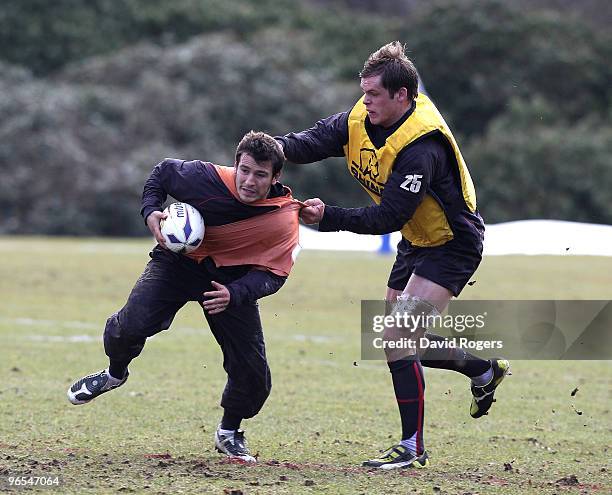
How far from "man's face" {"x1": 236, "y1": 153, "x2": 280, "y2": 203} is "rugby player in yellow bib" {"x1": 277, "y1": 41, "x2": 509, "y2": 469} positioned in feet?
0.97

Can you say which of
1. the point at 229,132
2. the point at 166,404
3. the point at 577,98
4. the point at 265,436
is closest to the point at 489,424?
the point at 265,436

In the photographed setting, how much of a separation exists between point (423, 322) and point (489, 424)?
194 centimetres

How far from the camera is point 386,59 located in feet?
20.8

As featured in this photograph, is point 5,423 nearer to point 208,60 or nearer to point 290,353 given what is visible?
point 290,353

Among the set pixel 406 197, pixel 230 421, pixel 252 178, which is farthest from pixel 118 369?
pixel 406 197

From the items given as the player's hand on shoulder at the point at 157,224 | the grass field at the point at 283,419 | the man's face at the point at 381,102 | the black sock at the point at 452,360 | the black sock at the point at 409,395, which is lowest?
the grass field at the point at 283,419

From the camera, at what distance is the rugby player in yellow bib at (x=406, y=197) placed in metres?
6.27

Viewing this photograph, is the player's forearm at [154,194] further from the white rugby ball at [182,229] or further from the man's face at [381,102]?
the man's face at [381,102]

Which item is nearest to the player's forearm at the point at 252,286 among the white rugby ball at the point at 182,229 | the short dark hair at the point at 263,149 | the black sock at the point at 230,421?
the white rugby ball at the point at 182,229

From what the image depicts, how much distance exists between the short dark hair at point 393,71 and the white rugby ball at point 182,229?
1235 mm

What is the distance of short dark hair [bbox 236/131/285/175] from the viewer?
6.14m

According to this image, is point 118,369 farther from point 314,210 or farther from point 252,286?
point 314,210

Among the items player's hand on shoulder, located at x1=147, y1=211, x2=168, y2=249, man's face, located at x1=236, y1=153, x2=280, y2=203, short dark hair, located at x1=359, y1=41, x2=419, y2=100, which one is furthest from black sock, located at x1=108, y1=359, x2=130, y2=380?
short dark hair, located at x1=359, y1=41, x2=419, y2=100

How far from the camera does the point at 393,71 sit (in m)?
6.29
